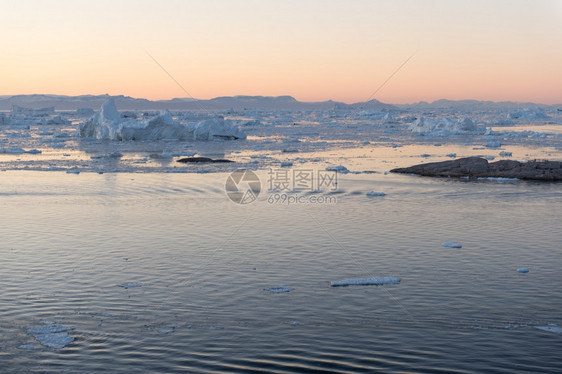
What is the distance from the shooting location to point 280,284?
33.9 ft

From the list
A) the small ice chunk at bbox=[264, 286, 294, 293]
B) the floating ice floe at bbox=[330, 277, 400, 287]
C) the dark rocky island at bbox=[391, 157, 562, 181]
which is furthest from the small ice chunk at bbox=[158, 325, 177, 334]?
the dark rocky island at bbox=[391, 157, 562, 181]

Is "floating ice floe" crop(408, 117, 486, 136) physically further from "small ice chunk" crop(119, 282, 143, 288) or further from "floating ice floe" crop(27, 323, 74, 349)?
"floating ice floe" crop(27, 323, 74, 349)

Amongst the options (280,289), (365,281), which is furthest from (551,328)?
(280,289)

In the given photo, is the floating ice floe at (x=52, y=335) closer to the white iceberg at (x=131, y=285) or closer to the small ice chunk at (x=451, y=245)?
the white iceberg at (x=131, y=285)

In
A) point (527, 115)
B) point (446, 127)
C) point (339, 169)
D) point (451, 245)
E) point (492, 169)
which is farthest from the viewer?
point (527, 115)

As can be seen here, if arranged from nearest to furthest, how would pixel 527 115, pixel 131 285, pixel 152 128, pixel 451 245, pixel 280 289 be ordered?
pixel 280 289 → pixel 131 285 → pixel 451 245 → pixel 152 128 → pixel 527 115

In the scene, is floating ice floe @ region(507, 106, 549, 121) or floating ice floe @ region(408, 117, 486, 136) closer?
floating ice floe @ region(408, 117, 486, 136)

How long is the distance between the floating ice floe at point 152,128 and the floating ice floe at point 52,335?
39507 millimetres

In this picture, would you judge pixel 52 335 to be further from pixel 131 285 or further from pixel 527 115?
pixel 527 115

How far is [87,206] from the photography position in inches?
706

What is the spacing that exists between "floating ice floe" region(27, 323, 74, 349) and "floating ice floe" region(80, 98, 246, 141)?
39.5m

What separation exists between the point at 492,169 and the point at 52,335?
20273mm

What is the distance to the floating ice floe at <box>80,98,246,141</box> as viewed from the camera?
46906 millimetres

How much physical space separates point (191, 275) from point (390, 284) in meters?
3.35
